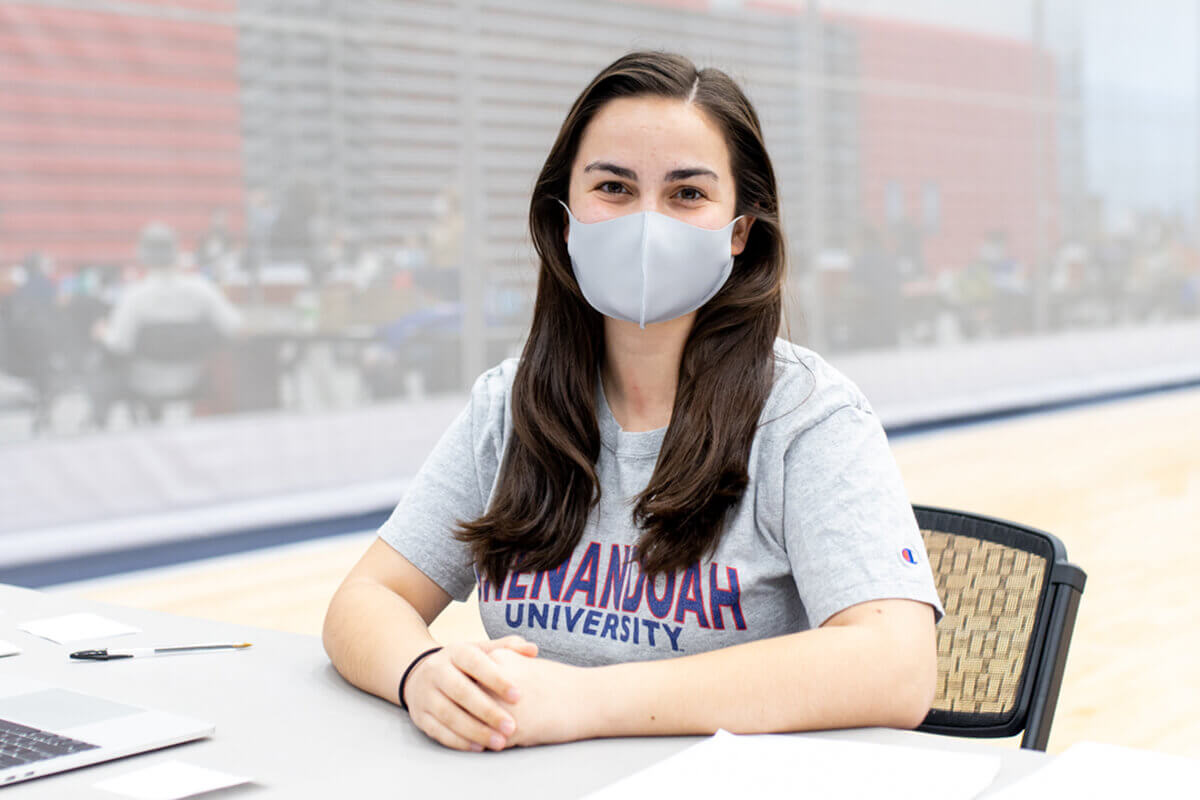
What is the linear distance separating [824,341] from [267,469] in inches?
138

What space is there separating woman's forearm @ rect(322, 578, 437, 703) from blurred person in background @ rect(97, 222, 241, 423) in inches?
123

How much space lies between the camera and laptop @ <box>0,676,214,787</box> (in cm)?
94

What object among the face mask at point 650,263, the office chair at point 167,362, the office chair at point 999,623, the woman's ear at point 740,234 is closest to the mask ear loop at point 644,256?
the face mask at point 650,263

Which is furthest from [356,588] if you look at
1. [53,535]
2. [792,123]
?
[792,123]

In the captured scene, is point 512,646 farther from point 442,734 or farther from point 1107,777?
point 1107,777

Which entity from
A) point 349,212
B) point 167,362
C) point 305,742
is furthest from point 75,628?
point 349,212

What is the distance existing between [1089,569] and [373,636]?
3.11 meters

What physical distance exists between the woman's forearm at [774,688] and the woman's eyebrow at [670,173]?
1.67ft

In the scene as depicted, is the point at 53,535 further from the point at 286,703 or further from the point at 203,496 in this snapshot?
the point at 286,703

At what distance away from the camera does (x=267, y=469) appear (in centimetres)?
456

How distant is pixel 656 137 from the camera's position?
4.40ft

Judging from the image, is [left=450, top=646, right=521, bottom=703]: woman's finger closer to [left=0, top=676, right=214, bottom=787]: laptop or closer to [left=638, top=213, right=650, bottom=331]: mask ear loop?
[left=0, top=676, right=214, bottom=787]: laptop

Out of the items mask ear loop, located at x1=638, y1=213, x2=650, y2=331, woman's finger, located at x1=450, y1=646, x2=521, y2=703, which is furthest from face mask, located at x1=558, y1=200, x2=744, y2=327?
woman's finger, located at x1=450, y1=646, x2=521, y2=703

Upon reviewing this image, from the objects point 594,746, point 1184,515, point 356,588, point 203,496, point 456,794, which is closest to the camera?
point 456,794
